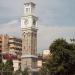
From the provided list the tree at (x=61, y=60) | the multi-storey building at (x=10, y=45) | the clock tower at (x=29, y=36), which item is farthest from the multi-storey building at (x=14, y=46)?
the tree at (x=61, y=60)

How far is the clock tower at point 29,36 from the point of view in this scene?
99562 millimetres

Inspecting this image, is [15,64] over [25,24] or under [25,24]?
under

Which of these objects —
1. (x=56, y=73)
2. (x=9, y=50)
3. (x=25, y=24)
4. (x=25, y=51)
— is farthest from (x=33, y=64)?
(x=56, y=73)

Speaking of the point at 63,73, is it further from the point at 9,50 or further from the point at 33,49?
the point at 9,50

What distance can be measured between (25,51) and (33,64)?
416cm

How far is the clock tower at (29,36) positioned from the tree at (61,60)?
49942 millimetres

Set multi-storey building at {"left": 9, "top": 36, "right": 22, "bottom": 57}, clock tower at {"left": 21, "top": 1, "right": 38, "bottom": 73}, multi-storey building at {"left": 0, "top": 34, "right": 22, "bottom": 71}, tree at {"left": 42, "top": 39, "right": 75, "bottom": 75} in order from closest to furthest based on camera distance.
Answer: tree at {"left": 42, "top": 39, "right": 75, "bottom": 75} → clock tower at {"left": 21, "top": 1, "right": 38, "bottom": 73} → multi-storey building at {"left": 0, "top": 34, "right": 22, "bottom": 71} → multi-storey building at {"left": 9, "top": 36, "right": 22, "bottom": 57}

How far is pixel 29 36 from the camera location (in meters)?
101

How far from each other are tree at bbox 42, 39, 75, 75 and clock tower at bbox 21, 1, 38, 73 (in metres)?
49.9

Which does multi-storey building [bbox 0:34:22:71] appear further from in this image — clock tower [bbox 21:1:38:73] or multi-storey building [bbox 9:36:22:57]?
clock tower [bbox 21:1:38:73]

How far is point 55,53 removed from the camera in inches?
1881

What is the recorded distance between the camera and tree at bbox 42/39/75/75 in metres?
47.5

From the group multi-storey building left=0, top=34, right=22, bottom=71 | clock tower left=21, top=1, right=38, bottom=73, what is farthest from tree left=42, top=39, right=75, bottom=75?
multi-storey building left=0, top=34, right=22, bottom=71

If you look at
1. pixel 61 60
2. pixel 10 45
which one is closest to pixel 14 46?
pixel 10 45
